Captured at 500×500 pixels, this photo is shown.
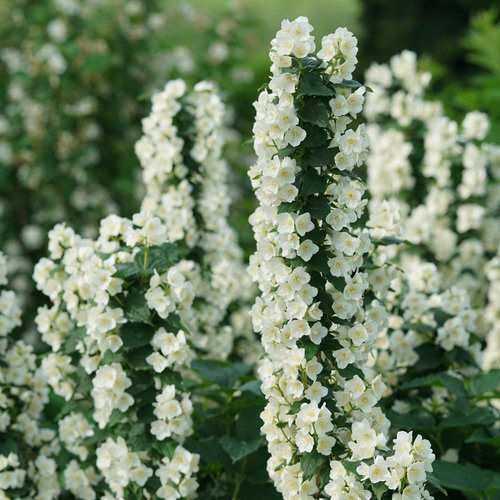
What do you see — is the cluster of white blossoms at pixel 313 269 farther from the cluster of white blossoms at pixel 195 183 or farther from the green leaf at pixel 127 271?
the cluster of white blossoms at pixel 195 183

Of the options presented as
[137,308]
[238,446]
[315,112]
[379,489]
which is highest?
[315,112]

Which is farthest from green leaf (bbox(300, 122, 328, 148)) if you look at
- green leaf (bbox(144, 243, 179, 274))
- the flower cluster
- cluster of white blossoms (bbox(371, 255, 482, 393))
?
the flower cluster

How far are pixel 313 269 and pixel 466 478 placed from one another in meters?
0.73

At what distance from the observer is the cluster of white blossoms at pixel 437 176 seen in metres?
4.31

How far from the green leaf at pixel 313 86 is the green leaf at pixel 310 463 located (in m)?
0.87

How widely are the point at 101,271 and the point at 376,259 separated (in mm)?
800

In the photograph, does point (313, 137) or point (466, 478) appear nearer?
point (313, 137)

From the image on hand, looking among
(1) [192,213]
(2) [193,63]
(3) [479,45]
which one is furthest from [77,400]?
(2) [193,63]

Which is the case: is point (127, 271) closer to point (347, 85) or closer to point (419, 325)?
point (347, 85)

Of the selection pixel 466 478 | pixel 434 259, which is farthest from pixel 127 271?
pixel 434 259

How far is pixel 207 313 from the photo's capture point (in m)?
3.57

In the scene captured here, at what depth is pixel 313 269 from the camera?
2.48 m

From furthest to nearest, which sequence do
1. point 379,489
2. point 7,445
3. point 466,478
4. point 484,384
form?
point 484,384 < point 7,445 < point 466,478 < point 379,489

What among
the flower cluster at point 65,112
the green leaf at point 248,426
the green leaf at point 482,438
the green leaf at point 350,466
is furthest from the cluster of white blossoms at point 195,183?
the flower cluster at point 65,112
